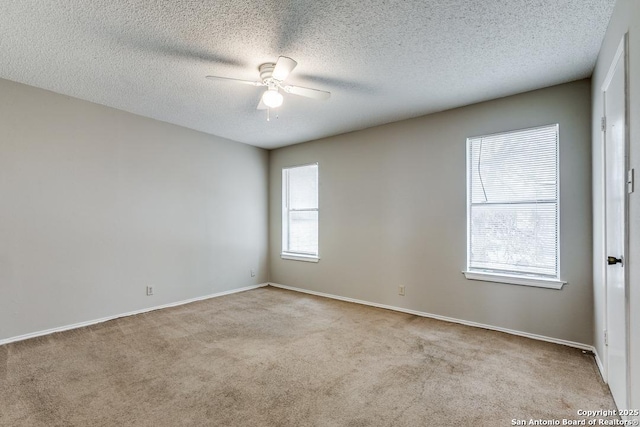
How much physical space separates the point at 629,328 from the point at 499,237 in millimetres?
1834

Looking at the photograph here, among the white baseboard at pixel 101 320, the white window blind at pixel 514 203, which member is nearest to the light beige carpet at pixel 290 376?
the white baseboard at pixel 101 320

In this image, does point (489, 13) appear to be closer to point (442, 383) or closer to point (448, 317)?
point (442, 383)

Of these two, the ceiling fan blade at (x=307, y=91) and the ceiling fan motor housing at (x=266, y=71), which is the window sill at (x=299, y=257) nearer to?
the ceiling fan blade at (x=307, y=91)

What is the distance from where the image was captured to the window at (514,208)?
10.3ft

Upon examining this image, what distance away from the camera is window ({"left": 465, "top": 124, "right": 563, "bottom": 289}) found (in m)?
3.15

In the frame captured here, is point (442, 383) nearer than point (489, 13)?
No

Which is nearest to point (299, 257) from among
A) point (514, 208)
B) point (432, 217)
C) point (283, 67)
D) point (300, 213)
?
point (300, 213)

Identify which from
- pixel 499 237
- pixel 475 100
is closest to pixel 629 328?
pixel 499 237

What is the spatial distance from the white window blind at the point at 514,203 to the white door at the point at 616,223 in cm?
88

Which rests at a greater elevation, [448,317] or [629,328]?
[629,328]

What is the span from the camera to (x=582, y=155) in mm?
2957

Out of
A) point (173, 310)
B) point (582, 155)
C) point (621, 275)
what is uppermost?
point (582, 155)

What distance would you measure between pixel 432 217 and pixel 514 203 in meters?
0.91

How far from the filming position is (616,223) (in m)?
2.01
